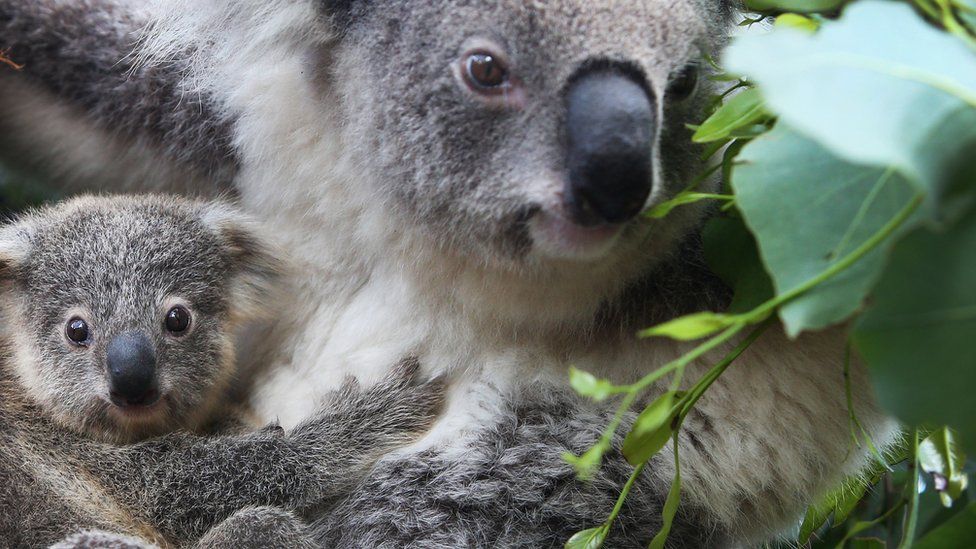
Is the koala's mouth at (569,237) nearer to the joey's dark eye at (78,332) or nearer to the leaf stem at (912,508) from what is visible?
the leaf stem at (912,508)

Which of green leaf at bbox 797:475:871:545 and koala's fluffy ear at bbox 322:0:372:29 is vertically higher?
koala's fluffy ear at bbox 322:0:372:29

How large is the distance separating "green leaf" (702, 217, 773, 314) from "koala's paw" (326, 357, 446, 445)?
0.74 meters

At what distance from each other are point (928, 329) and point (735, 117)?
0.56 meters

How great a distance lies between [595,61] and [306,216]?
3.39ft

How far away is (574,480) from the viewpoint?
83.6 inches

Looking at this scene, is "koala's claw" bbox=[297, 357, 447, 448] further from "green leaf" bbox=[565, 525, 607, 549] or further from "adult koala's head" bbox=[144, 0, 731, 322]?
"green leaf" bbox=[565, 525, 607, 549]

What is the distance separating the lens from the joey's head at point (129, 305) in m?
2.15

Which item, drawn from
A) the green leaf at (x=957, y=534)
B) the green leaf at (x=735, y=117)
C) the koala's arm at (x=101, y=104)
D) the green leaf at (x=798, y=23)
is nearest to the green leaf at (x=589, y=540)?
the green leaf at (x=957, y=534)

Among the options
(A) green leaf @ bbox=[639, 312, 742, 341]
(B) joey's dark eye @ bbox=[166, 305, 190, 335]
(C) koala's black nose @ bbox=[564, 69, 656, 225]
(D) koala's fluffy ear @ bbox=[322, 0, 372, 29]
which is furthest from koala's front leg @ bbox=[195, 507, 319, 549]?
(A) green leaf @ bbox=[639, 312, 742, 341]

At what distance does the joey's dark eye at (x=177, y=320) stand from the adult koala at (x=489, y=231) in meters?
0.34

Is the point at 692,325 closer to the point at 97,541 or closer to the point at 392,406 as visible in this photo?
the point at 392,406

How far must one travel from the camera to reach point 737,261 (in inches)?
71.2

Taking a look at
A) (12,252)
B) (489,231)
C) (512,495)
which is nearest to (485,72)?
(489,231)

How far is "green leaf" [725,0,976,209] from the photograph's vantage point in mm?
938
